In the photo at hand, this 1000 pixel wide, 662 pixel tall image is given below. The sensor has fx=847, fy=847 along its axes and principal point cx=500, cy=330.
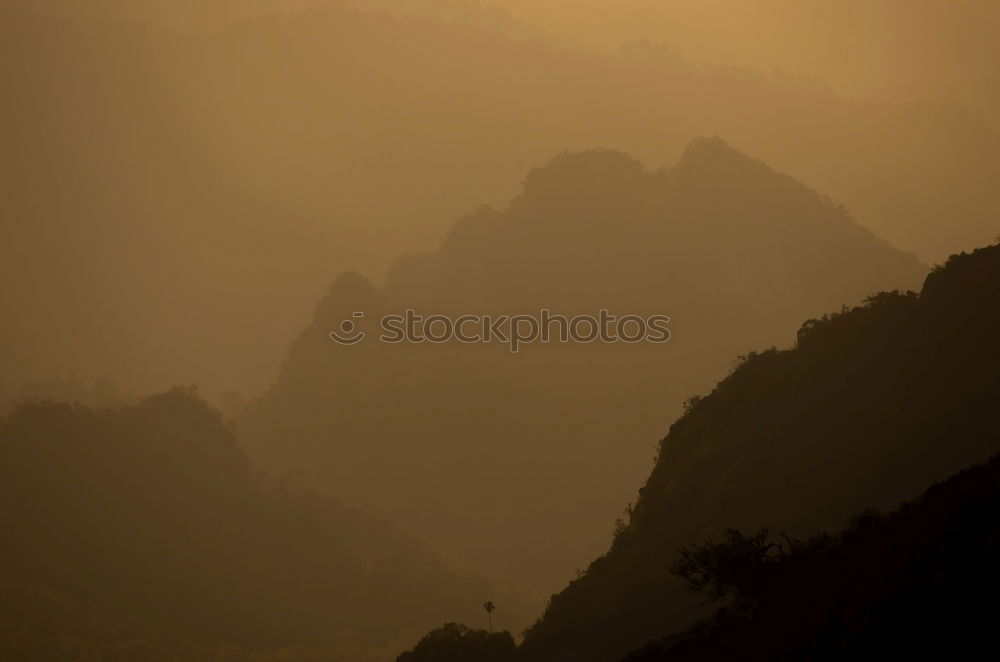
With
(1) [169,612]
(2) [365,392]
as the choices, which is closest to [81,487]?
(1) [169,612]

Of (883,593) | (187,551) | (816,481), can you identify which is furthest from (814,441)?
(187,551)

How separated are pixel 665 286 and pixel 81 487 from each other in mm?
105156

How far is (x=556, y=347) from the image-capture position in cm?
16700

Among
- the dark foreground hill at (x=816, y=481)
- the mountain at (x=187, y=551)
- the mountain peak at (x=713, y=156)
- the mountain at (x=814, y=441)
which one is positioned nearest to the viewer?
the dark foreground hill at (x=816, y=481)

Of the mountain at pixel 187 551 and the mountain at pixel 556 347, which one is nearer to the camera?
the mountain at pixel 187 551

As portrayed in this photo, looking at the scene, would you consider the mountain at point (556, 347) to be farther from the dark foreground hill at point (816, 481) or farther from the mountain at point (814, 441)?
the dark foreground hill at point (816, 481)

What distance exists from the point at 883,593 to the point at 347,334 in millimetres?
153458

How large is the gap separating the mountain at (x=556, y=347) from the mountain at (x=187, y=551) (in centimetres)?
2728

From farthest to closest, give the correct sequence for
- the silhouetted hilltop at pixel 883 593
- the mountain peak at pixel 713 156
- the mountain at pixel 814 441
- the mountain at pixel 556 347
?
the mountain peak at pixel 713 156, the mountain at pixel 556 347, the mountain at pixel 814 441, the silhouetted hilltop at pixel 883 593

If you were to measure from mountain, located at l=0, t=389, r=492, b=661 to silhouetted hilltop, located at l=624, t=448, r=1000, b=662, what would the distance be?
276ft

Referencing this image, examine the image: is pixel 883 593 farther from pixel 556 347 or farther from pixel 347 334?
pixel 347 334

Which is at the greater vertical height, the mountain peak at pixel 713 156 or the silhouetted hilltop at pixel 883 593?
the mountain peak at pixel 713 156

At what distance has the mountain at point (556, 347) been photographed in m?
152

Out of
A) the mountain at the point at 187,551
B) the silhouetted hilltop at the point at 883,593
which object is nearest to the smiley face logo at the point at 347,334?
the mountain at the point at 187,551
